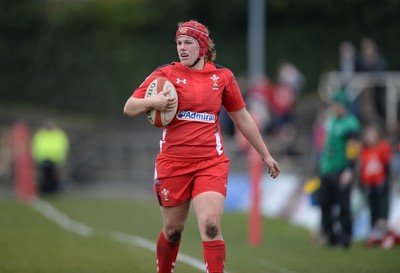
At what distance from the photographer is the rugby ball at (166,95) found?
318 inches

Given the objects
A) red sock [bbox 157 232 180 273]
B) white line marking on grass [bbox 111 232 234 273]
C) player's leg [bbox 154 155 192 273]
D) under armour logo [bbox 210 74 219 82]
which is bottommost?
white line marking on grass [bbox 111 232 234 273]

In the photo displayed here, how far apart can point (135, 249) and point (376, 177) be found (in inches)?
165

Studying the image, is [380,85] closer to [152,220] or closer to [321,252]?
[152,220]

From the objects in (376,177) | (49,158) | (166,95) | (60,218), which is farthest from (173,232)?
(49,158)

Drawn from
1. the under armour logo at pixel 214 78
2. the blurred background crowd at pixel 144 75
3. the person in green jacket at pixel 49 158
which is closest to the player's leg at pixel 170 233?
the under armour logo at pixel 214 78

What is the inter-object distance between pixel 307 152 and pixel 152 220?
19.0 feet

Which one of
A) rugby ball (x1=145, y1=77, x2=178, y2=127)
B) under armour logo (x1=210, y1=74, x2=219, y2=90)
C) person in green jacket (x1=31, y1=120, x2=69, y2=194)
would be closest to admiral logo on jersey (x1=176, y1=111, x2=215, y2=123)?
rugby ball (x1=145, y1=77, x2=178, y2=127)

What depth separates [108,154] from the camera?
30516 millimetres

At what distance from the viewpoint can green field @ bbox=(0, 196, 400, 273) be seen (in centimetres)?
1088

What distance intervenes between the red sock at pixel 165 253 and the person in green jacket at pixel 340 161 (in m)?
5.42

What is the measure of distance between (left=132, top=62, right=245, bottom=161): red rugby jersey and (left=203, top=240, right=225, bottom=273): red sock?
0.79 meters

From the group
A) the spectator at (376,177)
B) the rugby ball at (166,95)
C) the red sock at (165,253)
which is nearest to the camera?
the rugby ball at (166,95)

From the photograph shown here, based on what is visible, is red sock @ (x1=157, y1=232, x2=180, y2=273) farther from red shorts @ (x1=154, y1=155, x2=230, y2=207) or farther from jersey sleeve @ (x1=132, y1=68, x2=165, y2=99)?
jersey sleeve @ (x1=132, y1=68, x2=165, y2=99)

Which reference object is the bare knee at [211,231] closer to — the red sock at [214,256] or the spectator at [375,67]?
the red sock at [214,256]
